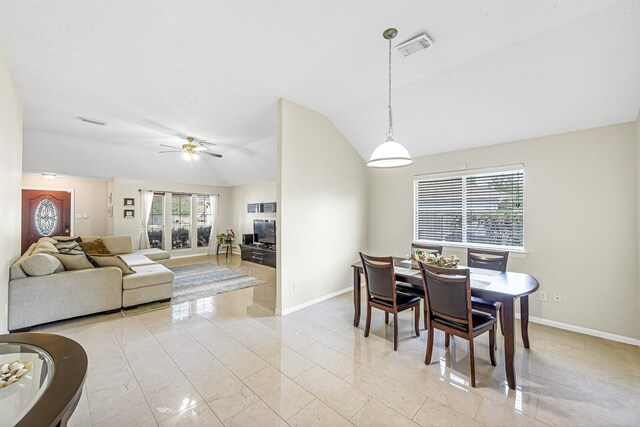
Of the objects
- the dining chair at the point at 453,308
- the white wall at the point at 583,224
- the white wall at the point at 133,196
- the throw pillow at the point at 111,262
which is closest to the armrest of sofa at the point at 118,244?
the white wall at the point at 133,196

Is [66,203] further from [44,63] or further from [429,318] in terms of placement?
[429,318]

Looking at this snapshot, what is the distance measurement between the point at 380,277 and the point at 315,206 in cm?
166

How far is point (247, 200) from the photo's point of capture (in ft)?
28.2

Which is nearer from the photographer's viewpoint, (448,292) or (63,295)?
(448,292)

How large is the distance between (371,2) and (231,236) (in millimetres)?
7745

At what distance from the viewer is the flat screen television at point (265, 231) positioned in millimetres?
7234

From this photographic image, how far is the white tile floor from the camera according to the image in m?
1.86

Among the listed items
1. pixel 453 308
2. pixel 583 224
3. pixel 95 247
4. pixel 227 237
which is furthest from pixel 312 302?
pixel 227 237

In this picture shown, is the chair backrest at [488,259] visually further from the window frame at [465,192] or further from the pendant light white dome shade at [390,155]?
the pendant light white dome shade at [390,155]

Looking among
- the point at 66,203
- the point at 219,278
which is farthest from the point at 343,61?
the point at 66,203

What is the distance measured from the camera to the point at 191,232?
8.51 metres

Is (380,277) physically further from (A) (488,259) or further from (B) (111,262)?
(B) (111,262)

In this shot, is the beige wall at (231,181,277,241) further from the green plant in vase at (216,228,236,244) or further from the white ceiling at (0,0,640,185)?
the white ceiling at (0,0,640,185)

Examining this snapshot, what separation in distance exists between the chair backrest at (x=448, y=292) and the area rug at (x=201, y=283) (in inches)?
141
